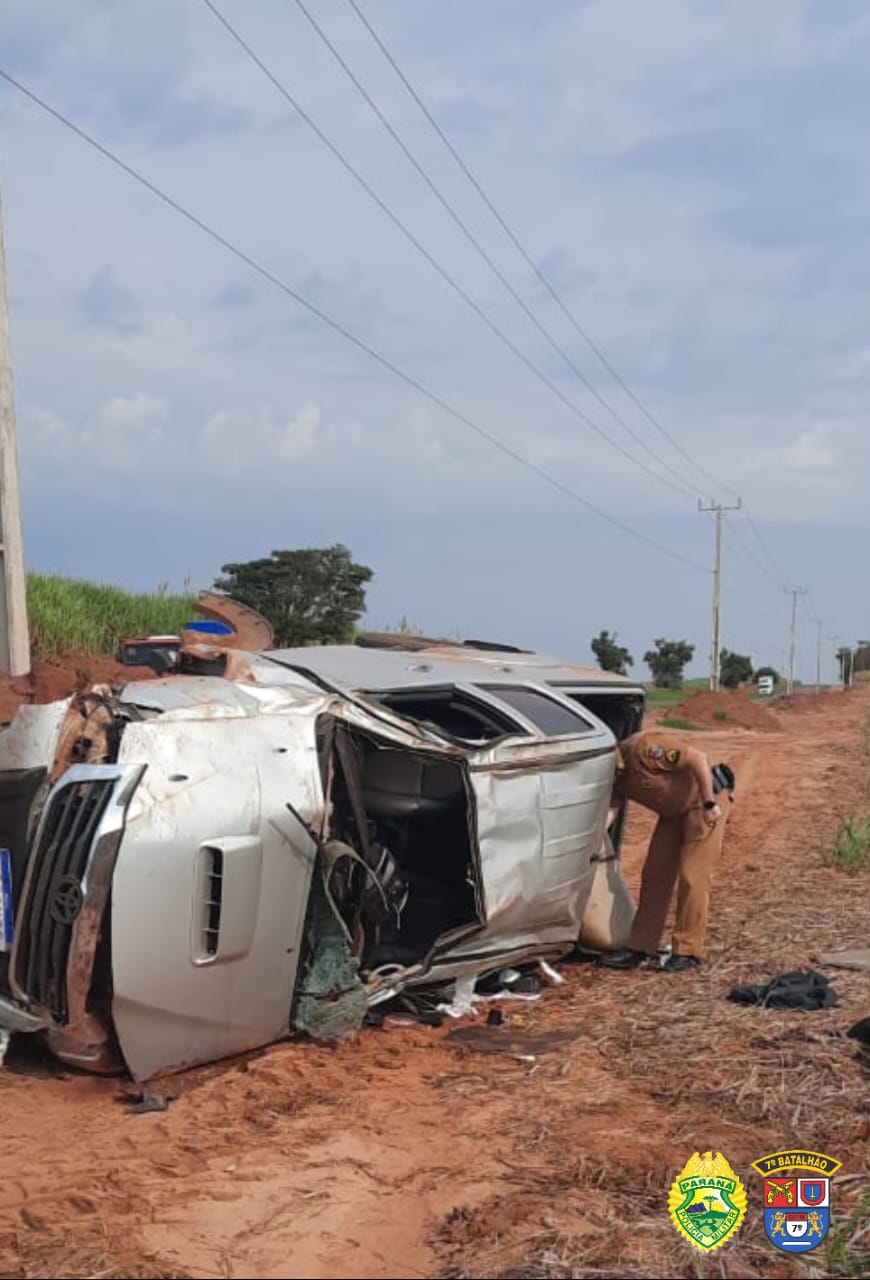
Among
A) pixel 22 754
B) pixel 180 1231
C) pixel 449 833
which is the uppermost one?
pixel 22 754

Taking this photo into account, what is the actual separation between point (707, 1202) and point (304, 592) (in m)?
21.1

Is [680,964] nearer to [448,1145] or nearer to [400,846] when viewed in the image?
[400,846]

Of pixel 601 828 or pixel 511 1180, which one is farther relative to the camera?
pixel 601 828

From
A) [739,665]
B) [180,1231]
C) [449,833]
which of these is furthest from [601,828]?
[739,665]

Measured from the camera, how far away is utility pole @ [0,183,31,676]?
10.7 metres

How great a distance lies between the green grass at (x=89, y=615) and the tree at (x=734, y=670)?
55.3 metres

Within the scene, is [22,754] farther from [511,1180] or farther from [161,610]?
[161,610]

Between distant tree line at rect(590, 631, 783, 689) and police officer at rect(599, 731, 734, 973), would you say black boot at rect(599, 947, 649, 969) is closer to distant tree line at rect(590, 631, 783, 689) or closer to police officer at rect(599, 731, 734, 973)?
police officer at rect(599, 731, 734, 973)

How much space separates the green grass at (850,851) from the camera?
34.0ft

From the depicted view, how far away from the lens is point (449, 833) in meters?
6.91

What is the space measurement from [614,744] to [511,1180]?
11.1 ft

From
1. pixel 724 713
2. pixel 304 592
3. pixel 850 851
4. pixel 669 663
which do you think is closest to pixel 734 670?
pixel 669 663

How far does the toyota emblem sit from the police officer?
362 cm

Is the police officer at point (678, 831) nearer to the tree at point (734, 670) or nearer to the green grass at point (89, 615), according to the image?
the green grass at point (89, 615)
